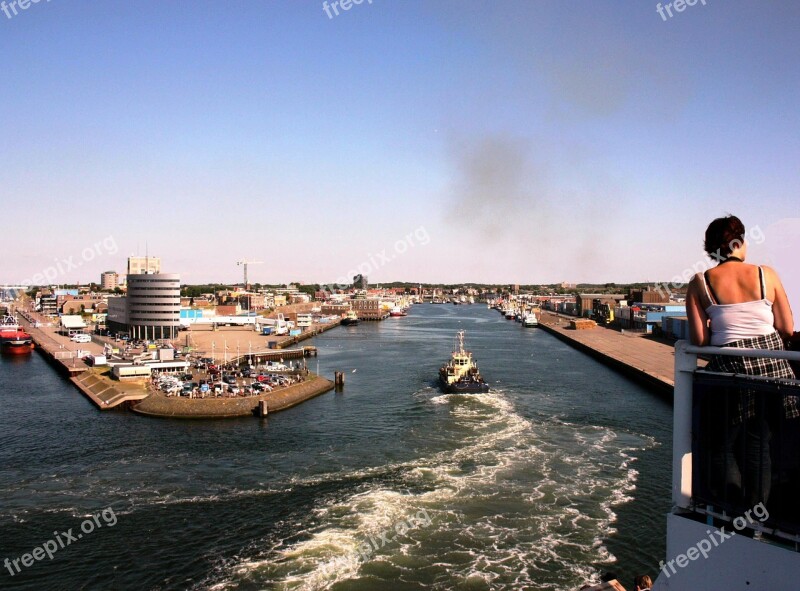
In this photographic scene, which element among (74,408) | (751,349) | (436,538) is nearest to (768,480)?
(751,349)

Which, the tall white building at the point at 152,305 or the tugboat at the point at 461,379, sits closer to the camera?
the tugboat at the point at 461,379

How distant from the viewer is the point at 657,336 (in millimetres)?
38312

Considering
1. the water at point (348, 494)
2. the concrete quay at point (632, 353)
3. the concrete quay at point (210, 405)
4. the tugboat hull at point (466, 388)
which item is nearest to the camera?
the water at point (348, 494)

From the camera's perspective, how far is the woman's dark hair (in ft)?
5.79

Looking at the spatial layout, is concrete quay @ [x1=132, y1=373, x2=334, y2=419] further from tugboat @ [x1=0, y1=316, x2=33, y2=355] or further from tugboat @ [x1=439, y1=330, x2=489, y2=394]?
tugboat @ [x1=0, y1=316, x2=33, y2=355]

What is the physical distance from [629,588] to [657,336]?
34474 millimetres

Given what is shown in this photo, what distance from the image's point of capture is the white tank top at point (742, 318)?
168 cm

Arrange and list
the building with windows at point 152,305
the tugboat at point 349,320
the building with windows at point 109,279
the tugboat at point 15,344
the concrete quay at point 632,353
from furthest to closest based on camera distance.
Result: the building with windows at point 109,279 < the tugboat at point 349,320 < the building with windows at point 152,305 < the tugboat at point 15,344 < the concrete quay at point 632,353

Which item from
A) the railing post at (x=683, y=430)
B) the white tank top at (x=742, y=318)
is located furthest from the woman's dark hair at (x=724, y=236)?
the railing post at (x=683, y=430)

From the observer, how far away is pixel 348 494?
1014 centimetres

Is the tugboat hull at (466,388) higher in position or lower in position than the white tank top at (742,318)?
lower

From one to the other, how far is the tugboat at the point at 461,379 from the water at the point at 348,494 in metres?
0.64

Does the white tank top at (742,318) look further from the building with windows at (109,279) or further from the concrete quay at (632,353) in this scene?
the building with windows at (109,279)

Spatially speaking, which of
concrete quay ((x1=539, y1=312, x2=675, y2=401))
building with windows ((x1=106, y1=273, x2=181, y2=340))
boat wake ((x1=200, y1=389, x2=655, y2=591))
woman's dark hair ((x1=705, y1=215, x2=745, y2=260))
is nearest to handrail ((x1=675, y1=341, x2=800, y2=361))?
woman's dark hair ((x1=705, y1=215, x2=745, y2=260))
